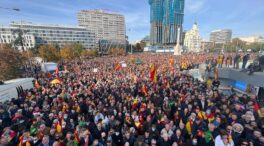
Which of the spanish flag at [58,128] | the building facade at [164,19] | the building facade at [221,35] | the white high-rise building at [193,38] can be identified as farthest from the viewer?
the building facade at [221,35]

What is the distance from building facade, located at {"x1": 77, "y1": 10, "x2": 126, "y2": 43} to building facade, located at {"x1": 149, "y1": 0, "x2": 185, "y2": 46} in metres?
24.4

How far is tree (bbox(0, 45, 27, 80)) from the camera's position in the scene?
63.2ft

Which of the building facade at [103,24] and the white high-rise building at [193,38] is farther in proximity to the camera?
the white high-rise building at [193,38]

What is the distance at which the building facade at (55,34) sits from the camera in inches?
3561

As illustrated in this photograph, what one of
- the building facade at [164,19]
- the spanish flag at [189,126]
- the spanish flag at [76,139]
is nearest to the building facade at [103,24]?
the building facade at [164,19]

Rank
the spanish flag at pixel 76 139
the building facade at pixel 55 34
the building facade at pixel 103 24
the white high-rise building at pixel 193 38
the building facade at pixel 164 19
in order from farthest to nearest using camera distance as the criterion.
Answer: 1. the white high-rise building at pixel 193 38
2. the building facade at pixel 164 19
3. the building facade at pixel 103 24
4. the building facade at pixel 55 34
5. the spanish flag at pixel 76 139

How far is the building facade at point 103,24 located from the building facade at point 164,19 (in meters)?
24.4

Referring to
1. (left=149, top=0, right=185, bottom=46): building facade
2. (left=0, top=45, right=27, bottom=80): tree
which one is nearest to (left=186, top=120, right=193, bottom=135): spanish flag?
(left=0, top=45, right=27, bottom=80): tree

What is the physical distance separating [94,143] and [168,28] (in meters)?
131

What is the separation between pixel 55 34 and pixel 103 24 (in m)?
41.2

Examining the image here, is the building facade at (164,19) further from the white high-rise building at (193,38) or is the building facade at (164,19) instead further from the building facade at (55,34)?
the building facade at (55,34)

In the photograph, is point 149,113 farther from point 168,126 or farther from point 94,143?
point 94,143

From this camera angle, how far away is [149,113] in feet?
23.3

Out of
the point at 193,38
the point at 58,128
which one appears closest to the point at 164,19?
the point at 193,38
